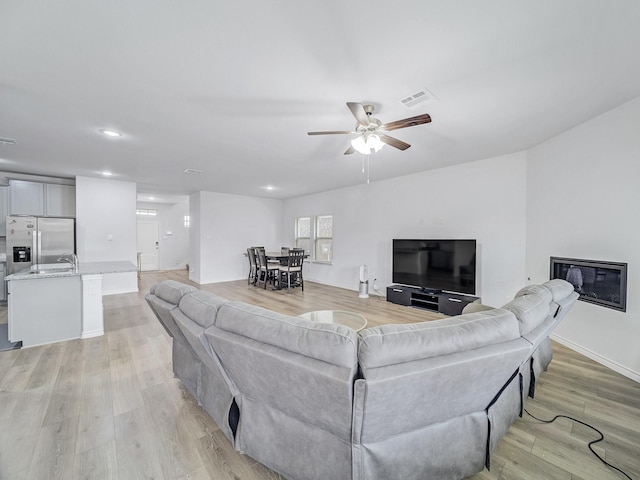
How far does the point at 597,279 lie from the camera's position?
2803mm

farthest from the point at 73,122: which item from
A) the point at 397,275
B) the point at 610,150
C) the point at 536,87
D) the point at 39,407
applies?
the point at 610,150

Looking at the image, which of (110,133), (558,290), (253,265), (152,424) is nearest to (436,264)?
(558,290)

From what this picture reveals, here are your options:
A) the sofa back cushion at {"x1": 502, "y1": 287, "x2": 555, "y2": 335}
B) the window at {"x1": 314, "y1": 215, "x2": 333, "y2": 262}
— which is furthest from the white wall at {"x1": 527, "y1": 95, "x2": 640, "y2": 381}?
the window at {"x1": 314, "y1": 215, "x2": 333, "y2": 262}

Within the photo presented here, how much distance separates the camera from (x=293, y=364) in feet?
3.78

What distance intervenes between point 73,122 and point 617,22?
15.4 ft

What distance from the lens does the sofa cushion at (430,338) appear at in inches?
44.3

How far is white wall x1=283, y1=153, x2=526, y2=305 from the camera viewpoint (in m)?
4.04

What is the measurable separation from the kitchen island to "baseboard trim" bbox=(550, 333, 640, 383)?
5610 millimetres

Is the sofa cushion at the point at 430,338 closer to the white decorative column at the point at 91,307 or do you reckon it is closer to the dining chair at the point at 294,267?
the white decorative column at the point at 91,307

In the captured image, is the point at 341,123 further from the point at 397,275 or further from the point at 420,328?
the point at 397,275

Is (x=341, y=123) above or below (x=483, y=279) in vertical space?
above

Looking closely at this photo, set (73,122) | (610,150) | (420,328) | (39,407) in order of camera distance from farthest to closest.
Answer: (73,122) < (610,150) < (39,407) < (420,328)

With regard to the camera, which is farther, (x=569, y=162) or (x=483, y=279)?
(x=483, y=279)

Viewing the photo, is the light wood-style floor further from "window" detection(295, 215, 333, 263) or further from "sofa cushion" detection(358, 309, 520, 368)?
"window" detection(295, 215, 333, 263)
